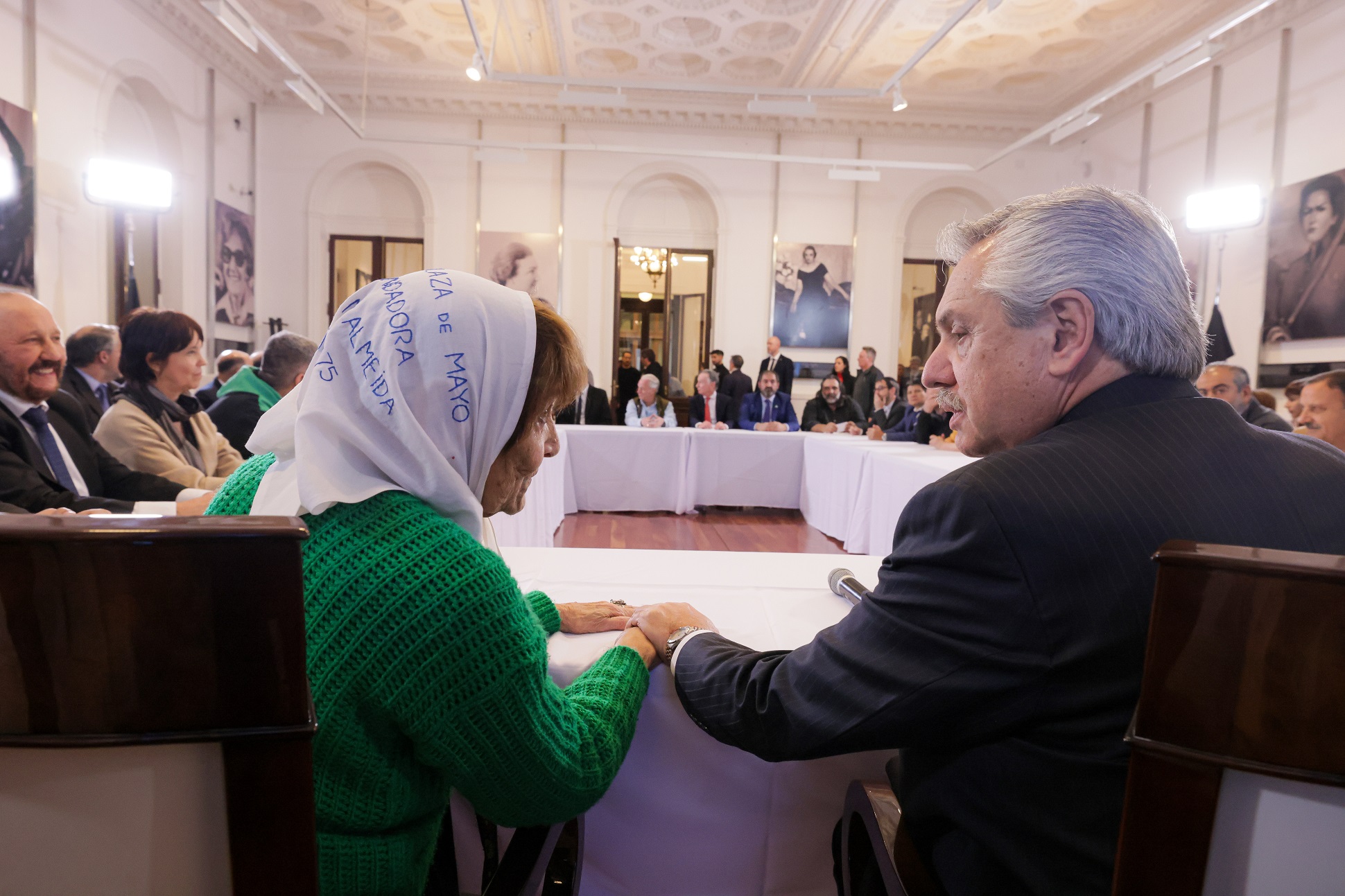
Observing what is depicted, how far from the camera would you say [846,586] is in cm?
144

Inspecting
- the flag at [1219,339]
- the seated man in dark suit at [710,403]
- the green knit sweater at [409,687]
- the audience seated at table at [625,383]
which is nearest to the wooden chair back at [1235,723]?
the green knit sweater at [409,687]

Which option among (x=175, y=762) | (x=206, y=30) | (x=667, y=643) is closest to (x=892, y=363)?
(x=206, y=30)

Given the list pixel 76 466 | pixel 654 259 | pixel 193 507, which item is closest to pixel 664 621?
pixel 193 507

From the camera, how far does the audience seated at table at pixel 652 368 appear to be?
9.36 m

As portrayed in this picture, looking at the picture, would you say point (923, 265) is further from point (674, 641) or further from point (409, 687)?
point (409, 687)

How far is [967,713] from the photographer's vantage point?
2.49ft

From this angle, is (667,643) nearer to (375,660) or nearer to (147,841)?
(375,660)

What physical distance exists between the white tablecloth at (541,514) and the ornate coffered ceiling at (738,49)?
3.79 m

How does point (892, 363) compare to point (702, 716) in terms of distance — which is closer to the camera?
point (702, 716)

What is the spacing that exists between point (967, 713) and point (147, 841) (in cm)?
71

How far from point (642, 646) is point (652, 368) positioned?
861cm

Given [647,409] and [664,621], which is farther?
[647,409]

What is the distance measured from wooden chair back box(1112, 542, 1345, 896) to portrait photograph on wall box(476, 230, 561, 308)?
9527mm

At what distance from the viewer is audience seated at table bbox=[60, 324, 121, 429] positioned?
11.5ft
